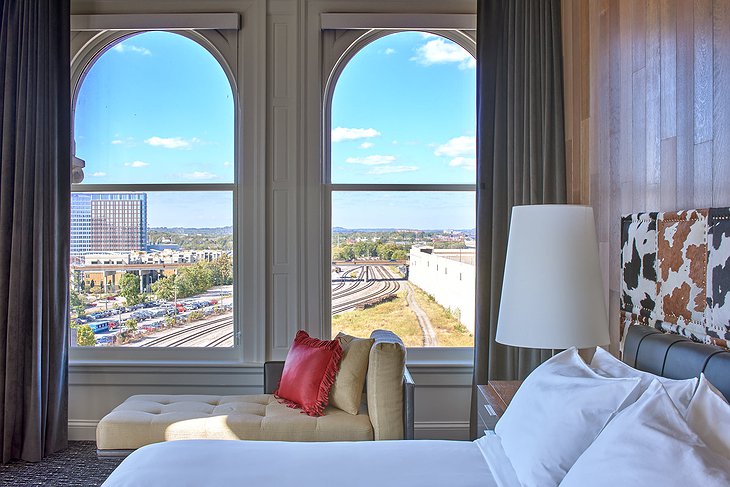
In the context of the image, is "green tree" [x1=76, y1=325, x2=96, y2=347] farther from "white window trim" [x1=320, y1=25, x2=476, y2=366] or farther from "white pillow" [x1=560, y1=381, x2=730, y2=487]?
"white pillow" [x1=560, y1=381, x2=730, y2=487]

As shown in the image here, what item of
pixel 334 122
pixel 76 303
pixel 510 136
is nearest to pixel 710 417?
pixel 510 136

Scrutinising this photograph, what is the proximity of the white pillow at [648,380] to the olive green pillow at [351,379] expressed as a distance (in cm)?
126

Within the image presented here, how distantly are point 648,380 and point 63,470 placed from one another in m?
3.09

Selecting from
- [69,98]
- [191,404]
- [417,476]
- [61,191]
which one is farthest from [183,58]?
[417,476]

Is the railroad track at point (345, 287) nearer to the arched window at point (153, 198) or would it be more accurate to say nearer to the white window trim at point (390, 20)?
the arched window at point (153, 198)

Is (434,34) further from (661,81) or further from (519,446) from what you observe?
(519,446)

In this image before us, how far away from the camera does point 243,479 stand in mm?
1731

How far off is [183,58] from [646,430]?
357 centimetres

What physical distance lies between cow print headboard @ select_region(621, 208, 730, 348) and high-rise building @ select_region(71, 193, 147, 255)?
9.72ft

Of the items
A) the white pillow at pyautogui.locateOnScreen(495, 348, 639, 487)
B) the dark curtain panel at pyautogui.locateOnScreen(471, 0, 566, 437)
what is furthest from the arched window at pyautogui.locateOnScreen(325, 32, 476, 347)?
the white pillow at pyautogui.locateOnScreen(495, 348, 639, 487)

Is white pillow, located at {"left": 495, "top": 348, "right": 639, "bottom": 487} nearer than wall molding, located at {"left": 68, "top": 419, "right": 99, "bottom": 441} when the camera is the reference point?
Yes

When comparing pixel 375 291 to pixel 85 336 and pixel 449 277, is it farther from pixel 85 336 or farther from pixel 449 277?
pixel 85 336

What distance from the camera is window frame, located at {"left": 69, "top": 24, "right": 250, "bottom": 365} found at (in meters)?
3.84

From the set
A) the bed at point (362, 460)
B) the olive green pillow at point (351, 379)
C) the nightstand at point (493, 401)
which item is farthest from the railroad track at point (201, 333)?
the bed at point (362, 460)
